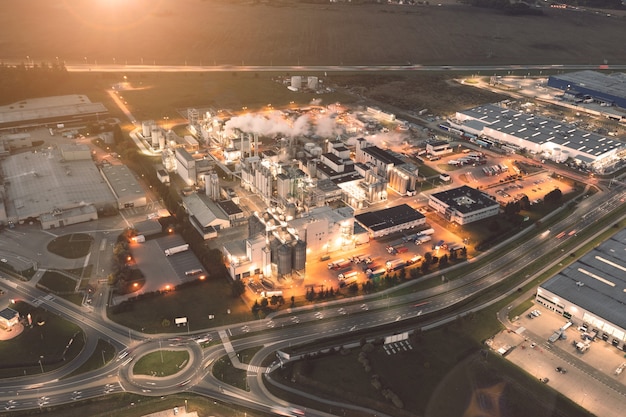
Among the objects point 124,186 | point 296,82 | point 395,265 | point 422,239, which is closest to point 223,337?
point 395,265

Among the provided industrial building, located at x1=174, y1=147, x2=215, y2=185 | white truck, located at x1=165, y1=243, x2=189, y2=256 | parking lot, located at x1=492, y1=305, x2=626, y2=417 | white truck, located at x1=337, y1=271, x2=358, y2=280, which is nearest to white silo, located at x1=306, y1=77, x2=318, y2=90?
industrial building, located at x1=174, y1=147, x2=215, y2=185

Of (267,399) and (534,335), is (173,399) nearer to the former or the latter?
(267,399)

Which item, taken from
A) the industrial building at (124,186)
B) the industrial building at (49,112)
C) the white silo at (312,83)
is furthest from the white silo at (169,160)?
the white silo at (312,83)

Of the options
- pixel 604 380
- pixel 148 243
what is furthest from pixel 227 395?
pixel 604 380

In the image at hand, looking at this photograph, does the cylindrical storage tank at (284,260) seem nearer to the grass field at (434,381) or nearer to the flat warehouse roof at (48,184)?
the grass field at (434,381)

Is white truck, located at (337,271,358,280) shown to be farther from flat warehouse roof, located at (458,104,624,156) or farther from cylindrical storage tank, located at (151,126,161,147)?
flat warehouse roof, located at (458,104,624,156)
